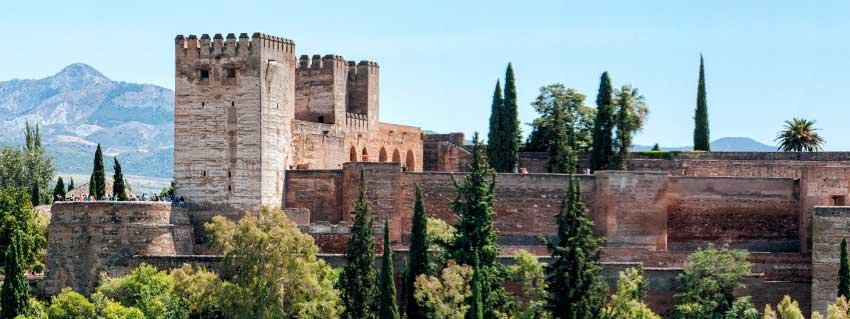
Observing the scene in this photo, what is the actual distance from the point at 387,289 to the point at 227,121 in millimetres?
8819

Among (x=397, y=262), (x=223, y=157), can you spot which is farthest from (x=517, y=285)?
(x=223, y=157)

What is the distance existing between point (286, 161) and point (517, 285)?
922 cm

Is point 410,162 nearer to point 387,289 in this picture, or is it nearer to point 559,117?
point 559,117

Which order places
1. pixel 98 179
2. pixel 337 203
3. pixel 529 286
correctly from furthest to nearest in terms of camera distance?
pixel 98 179 → pixel 337 203 → pixel 529 286

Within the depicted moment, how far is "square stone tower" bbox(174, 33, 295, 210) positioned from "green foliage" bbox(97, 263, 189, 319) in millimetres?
3851

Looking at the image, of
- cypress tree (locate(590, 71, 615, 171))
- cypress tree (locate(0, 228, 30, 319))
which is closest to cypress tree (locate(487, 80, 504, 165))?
cypress tree (locate(590, 71, 615, 171))

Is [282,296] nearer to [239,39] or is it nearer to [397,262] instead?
[397,262]

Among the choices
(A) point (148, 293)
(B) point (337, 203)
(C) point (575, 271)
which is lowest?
(A) point (148, 293)

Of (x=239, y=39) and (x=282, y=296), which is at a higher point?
(x=239, y=39)

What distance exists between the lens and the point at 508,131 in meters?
54.7

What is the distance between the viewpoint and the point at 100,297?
42.7 meters

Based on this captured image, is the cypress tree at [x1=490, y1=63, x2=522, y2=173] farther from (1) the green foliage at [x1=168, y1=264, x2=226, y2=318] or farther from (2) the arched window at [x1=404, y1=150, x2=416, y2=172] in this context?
(1) the green foliage at [x1=168, y1=264, x2=226, y2=318]

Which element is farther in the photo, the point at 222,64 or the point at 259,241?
the point at 222,64

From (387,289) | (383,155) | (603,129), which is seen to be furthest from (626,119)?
(387,289)
